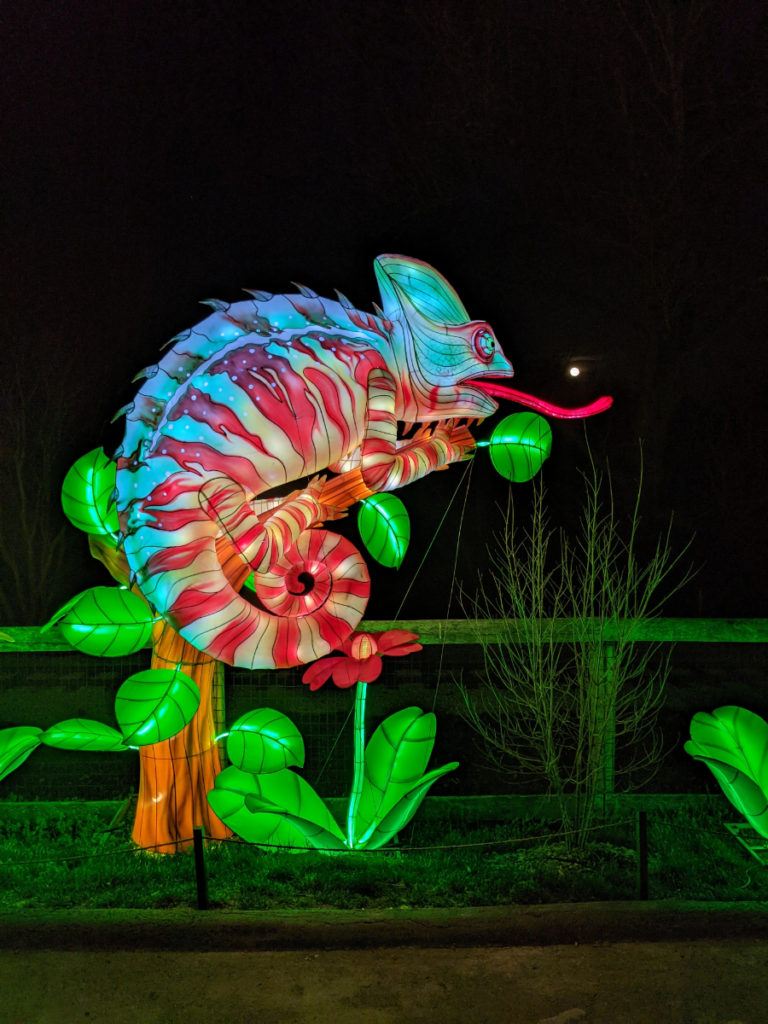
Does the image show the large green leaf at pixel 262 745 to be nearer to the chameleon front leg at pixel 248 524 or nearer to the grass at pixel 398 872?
the grass at pixel 398 872

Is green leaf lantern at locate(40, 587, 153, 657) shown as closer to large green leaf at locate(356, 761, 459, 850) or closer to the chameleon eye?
large green leaf at locate(356, 761, 459, 850)

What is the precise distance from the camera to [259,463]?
4785 mm

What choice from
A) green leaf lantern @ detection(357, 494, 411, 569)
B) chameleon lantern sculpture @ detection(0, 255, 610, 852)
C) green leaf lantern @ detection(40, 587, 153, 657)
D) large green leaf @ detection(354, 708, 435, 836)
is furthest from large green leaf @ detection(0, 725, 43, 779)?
green leaf lantern @ detection(357, 494, 411, 569)

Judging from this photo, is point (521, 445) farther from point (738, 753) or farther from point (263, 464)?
point (738, 753)

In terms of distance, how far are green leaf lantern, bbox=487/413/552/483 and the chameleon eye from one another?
1.24 ft

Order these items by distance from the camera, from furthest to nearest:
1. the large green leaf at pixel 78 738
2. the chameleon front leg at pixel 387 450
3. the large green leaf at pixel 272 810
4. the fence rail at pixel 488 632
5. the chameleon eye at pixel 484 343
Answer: the fence rail at pixel 488 632 < the chameleon eye at pixel 484 343 < the large green leaf at pixel 78 738 < the chameleon front leg at pixel 387 450 < the large green leaf at pixel 272 810

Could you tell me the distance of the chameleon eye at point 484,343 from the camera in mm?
5332

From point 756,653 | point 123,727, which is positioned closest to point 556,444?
point 756,653

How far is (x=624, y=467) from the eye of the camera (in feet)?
26.1

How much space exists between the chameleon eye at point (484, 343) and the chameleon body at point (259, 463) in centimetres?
52

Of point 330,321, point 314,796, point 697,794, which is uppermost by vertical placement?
point 330,321

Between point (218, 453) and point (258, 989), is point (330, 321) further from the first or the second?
point (258, 989)

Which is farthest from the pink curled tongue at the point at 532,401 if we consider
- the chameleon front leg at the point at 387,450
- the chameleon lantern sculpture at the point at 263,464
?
the chameleon lantern sculpture at the point at 263,464

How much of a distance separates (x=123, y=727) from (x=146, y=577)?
2.40 ft
